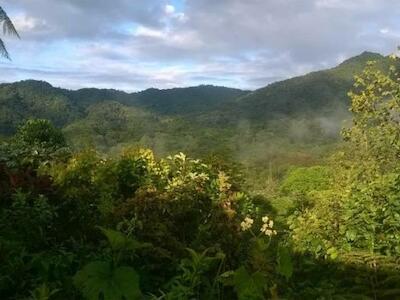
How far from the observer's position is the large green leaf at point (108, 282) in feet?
8.48

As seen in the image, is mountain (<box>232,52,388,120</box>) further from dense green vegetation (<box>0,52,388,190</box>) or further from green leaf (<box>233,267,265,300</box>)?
green leaf (<box>233,267,265,300</box>)

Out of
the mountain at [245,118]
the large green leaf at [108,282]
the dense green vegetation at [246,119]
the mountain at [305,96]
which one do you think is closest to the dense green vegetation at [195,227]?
the large green leaf at [108,282]

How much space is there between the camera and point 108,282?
2.65 meters

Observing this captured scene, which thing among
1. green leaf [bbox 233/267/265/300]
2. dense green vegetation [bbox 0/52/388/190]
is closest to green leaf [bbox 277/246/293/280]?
green leaf [bbox 233/267/265/300]

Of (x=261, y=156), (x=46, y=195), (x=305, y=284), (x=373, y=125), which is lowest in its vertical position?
(x=261, y=156)

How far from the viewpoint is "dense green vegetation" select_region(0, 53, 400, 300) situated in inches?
130

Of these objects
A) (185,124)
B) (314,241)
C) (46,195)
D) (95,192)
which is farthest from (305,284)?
(185,124)

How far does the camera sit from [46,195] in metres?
5.61

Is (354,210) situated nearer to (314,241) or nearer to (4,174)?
(314,241)

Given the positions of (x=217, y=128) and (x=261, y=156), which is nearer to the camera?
(x=261, y=156)

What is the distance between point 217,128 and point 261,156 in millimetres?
20381

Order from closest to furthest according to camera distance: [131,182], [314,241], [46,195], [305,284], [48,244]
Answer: [305,284] < [314,241] < [48,244] < [46,195] < [131,182]

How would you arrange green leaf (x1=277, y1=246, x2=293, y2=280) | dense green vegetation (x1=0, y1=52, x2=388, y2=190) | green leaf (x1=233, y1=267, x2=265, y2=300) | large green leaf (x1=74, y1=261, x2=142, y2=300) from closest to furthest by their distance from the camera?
1. large green leaf (x1=74, y1=261, x2=142, y2=300)
2. green leaf (x1=233, y1=267, x2=265, y2=300)
3. green leaf (x1=277, y1=246, x2=293, y2=280)
4. dense green vegetation (x1=0, y1=52, x2=388, y2=190)

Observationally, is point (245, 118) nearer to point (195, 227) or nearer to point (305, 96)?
point (305, 96)
